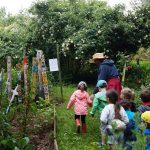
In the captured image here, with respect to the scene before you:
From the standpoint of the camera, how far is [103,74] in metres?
10.6

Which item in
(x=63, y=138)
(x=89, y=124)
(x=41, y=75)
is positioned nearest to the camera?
(x=63, y=138)

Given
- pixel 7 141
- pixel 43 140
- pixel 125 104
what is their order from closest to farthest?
1. pixel 7 141
2. pixel 125 104
3. pixel 43 140

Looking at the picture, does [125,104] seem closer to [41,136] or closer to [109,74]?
[109,74]

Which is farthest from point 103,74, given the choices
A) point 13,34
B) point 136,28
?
point 13,34

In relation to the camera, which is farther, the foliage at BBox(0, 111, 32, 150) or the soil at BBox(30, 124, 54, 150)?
the soil at BBox(30, 124, 54, 150)

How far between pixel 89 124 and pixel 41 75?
12.2ft

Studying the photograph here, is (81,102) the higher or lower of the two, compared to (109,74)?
lower

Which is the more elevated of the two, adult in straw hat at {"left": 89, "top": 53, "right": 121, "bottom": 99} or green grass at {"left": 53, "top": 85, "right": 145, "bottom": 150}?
adult in straw hat at {"left": 89, "top": 53, "right": 121, "bottom": 99}

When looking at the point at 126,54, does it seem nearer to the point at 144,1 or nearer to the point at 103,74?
the point at 144,1

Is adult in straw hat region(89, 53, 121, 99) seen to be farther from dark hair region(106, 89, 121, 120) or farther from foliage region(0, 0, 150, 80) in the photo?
foliage region(0, 0, 150, 80)

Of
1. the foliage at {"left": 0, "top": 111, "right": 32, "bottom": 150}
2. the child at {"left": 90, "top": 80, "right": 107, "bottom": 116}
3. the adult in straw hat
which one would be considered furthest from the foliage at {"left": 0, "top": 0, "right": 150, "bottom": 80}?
the foliage at {"left": 0, "top": 111, "right": 32, "bottom": 150}

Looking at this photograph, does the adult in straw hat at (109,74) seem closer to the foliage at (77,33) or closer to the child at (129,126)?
the child at (129,126)

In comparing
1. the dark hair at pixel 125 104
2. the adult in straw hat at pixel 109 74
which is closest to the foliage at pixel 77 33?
the adult in straw hat at pixel 109 74

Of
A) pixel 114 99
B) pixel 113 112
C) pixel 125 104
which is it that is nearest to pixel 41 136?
pixel 113 112
